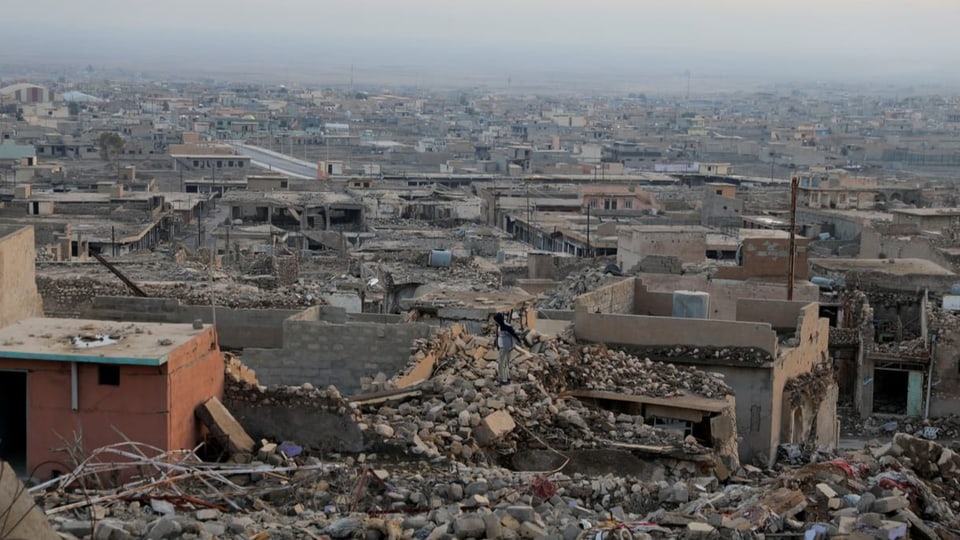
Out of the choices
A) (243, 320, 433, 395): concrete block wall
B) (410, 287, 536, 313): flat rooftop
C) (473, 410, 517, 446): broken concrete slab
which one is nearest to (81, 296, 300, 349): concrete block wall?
(243, 320, 433, 395): concrete block wall

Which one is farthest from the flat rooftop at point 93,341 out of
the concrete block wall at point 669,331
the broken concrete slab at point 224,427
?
the concrete block wall at point 669,331

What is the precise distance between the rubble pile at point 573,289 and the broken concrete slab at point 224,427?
22.2ft

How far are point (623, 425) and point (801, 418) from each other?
371 cm

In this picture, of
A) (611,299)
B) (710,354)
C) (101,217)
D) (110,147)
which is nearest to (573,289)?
(611,299)

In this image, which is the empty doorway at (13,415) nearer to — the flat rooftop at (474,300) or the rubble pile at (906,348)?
the flat rooftop at (474,300)

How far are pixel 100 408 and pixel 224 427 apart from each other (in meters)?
0.71

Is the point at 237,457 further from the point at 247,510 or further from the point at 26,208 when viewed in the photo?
the point at 26,208

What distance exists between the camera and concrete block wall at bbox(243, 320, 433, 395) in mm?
10320

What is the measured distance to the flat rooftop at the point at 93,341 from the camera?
8.09 meters

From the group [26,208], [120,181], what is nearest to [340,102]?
[120,181]

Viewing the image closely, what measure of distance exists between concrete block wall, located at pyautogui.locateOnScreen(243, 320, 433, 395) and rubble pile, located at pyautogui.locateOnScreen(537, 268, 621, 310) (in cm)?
475

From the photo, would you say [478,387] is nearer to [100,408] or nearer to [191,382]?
[191,382]

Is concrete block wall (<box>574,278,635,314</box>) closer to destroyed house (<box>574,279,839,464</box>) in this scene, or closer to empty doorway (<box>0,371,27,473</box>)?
destroyed house (<box>574,279,839,464</box>)

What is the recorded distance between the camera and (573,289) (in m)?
16.5
